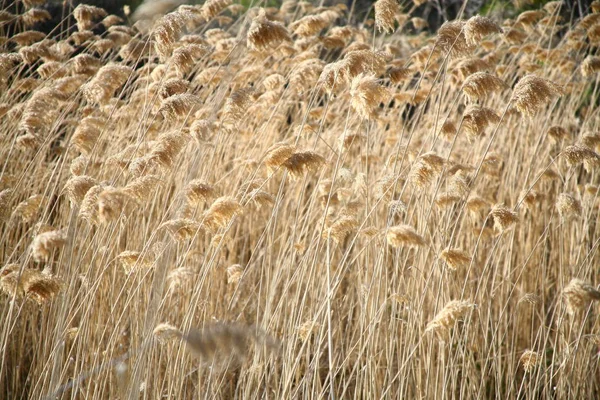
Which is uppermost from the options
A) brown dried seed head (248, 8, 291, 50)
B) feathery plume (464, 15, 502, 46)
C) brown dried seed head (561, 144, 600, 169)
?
feathery plume (464, 15, 502, 46)

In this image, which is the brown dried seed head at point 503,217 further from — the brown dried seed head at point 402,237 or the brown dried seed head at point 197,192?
the brown dried seed head at point 197,192

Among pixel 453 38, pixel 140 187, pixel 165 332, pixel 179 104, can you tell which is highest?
pixel 453 38

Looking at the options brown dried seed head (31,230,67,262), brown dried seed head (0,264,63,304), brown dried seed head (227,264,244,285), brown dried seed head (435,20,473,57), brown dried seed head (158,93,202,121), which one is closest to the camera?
brown dried seed head (31,230,67,262)

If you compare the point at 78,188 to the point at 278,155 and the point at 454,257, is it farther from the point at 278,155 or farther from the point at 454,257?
the point at 454,257

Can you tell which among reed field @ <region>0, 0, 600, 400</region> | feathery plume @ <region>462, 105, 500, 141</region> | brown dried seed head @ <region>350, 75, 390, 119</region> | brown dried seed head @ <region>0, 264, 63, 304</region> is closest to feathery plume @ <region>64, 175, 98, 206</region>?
reed field @ <region>0, 0, 600, 400</region>

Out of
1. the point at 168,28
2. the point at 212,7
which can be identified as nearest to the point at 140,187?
the point at 168,28

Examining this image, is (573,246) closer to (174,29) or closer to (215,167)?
(215,167)

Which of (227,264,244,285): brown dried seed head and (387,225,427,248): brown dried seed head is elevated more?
(387,225,427,248): brown dried seed head

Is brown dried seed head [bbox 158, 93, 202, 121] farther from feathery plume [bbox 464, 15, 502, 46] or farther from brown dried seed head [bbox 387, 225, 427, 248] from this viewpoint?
feathery plume [bbox 464, 15, 502, 46]

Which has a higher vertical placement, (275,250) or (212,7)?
(212,7)

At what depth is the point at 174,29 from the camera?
6.27ft

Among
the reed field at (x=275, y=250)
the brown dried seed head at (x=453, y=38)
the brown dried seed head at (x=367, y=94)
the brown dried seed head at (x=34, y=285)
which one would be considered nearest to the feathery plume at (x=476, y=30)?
the reed field at (x=275, y=250)

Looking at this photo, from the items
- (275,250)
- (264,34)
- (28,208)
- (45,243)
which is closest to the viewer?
(45,243)

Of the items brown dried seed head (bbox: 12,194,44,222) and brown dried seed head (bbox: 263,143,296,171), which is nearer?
brown dried seed head (bbox: 263,143,296,171)
